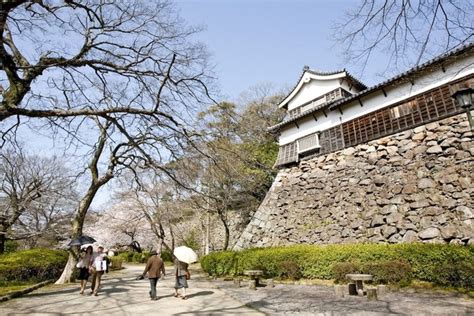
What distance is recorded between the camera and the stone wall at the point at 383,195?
1059cm

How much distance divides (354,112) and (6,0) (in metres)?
14.4

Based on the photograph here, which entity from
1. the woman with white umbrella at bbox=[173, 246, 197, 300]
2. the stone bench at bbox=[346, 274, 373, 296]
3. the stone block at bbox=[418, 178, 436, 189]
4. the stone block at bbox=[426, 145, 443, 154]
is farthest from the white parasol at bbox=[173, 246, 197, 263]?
the stone block at bbox=[426, 145, 443, 154]

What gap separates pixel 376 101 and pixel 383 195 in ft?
15.6

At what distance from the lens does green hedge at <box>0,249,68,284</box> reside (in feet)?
43.6

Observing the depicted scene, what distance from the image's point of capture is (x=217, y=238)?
27844 millimetres

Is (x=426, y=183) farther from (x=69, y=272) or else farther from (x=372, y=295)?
(x=69, y=272)

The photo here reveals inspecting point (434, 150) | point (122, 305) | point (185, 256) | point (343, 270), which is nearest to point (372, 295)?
point (343, 270)

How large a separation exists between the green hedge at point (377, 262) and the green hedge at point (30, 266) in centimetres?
951

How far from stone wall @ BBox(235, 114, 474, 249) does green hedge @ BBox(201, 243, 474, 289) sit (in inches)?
64.3

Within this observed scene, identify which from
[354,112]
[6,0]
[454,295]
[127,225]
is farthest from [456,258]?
[127,225]

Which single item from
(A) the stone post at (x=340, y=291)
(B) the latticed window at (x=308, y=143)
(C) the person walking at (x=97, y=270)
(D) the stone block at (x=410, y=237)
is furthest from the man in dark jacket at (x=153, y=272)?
(B) the latticed window at (x=308, y=143)

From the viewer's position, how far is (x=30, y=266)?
14.0 meters

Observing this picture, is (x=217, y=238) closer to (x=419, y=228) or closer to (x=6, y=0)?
(x=419, y=228)

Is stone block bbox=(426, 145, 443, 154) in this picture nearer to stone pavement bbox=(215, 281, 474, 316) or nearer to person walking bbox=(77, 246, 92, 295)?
stone pavement bbox=(215, 281, 474, 316)
